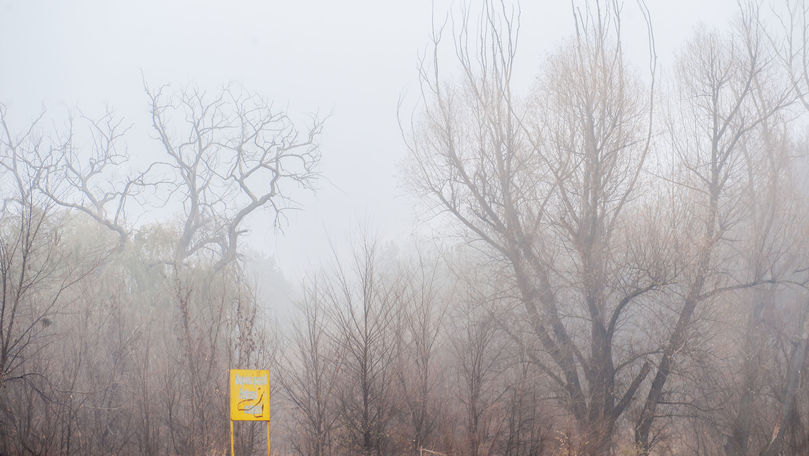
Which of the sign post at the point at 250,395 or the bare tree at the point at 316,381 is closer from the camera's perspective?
the sign post at the point at 250,395

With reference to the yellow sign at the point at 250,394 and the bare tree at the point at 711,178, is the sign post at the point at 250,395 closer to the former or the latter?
the yellow sign at the point at 250,394

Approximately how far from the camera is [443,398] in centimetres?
1223

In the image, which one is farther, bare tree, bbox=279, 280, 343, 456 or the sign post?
bare tree, bbox=279, 280, 343, 456

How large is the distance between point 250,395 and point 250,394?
0.02m

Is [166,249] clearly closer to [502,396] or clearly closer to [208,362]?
A: [208,362]

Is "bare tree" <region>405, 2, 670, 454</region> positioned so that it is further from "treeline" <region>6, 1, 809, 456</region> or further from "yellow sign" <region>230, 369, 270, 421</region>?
"yellow sign" <region>230, 369, 270, 421</region>

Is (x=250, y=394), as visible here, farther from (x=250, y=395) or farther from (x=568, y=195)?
(x=568, y=195)

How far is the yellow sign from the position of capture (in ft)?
30.1

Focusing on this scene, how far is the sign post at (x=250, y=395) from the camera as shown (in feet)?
30.1

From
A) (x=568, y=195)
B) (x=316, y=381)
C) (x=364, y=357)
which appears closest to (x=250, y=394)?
(x=316, y=381)

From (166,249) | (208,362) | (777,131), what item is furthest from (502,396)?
(166,249)

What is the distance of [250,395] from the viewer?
30.5 feet

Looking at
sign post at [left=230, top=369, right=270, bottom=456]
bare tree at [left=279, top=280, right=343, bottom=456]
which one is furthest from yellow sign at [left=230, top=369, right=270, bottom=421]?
bare tree at [left=279, top=280, right=343, bottom=456]

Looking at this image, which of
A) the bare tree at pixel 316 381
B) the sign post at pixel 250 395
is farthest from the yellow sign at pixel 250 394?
the bare tree at pixel 316 381
